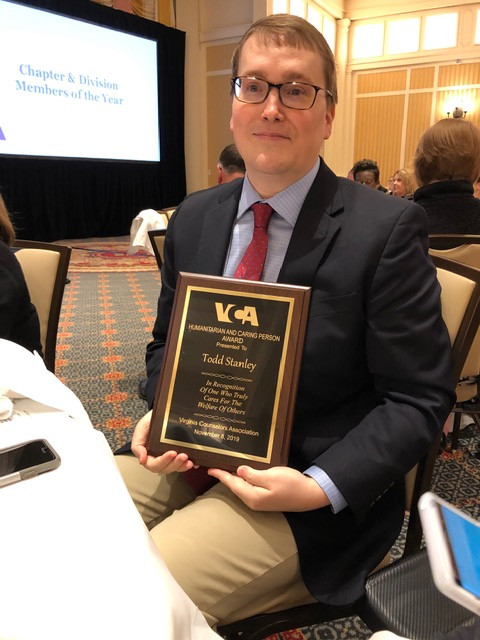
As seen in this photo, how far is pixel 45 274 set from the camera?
186 cm

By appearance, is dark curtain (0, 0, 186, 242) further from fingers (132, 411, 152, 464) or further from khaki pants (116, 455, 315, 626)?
khaki pants (116, 455, 315, 626)

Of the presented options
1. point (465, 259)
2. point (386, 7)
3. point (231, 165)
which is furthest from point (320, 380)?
point (386, 7)

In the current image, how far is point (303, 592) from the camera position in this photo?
1004 mm

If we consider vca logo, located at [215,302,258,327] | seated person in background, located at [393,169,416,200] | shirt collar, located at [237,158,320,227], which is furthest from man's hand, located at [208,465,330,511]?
seated person in background, located at [393,169,416,200]

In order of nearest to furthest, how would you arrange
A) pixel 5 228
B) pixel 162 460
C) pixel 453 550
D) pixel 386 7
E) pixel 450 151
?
pixel 453 550, pixel 162 460, pixel 5 228, pixel 450 151, pixel 386 7

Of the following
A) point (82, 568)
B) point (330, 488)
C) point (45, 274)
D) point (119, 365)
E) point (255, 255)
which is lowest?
point (119, 365)

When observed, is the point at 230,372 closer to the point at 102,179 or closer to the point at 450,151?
the point at 450,151

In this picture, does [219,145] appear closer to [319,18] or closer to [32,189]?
[319,18]

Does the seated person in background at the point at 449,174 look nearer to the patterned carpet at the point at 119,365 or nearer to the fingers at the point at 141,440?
the patterned carpet at the point at 119,365

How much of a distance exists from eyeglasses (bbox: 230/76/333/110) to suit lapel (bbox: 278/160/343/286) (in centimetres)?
16

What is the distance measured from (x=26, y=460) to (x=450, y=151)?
2.18 metres

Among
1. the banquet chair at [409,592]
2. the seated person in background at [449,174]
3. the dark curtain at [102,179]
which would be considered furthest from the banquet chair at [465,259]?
the dark curtain at [102,179]

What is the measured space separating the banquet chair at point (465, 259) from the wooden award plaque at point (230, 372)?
123 cm

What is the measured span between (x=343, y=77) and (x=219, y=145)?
10.5 feet
